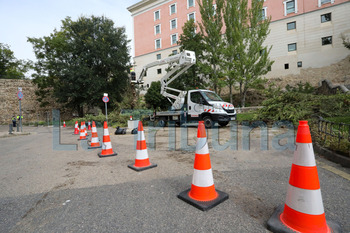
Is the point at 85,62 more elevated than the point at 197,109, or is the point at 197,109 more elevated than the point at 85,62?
the point at 85,62

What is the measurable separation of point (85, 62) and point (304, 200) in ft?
87.2

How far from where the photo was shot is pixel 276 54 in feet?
83.9

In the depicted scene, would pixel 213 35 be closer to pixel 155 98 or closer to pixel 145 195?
pixel 155 98

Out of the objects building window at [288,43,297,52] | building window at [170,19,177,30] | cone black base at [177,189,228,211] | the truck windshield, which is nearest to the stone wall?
building window at [170,19,177,30]

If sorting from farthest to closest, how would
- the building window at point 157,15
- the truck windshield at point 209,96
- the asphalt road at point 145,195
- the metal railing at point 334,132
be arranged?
the building window at point 157,15, the truck windshield at point 209,96, the metal railing at point 334,132, the asphalt road at point 145,195

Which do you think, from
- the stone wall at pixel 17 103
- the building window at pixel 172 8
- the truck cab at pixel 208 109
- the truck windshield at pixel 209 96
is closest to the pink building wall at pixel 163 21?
the building window at pixel 172 8

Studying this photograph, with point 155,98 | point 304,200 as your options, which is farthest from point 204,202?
point 155,98

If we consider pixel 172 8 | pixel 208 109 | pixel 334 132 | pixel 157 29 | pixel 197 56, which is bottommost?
pixel 334 132

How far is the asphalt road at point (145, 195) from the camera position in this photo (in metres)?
1.83

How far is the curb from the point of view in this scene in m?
3.37

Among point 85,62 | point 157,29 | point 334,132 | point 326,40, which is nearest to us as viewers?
point 334,132

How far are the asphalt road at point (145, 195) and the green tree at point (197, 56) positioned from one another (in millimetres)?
17480

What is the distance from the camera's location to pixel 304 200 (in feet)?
5.20

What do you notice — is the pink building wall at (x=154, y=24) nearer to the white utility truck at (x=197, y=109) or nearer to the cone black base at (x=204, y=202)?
the white utility truck at (x=197, y=109)
